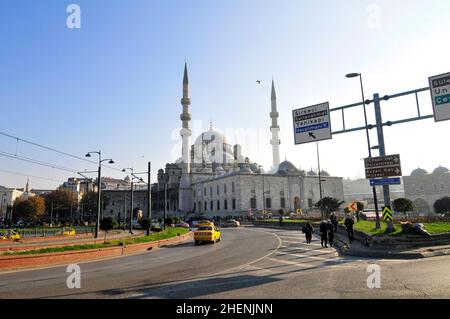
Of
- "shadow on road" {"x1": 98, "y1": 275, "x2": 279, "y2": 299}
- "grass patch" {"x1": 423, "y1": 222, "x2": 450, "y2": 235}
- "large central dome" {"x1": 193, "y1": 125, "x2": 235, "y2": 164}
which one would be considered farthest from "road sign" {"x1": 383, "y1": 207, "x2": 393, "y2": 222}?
"large central dome" {"x1": 193, "y1": 125, "x2": 235, "y2": 164}

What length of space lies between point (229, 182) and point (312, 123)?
216 ft

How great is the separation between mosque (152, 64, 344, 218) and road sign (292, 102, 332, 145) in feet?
172

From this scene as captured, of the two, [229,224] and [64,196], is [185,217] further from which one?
[229,224]

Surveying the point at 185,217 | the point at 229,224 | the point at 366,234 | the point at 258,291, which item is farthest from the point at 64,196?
the point at 258,291

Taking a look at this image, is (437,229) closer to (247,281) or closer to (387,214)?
(387,214)

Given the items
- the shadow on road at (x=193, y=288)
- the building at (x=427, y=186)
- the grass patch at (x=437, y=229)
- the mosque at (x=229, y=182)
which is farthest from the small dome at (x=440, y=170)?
the shadow on road at (x=193, y=288)

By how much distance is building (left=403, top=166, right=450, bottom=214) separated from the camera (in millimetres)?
89000

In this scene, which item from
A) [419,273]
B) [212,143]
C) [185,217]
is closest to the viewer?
[419,273]

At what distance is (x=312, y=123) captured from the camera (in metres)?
17.7

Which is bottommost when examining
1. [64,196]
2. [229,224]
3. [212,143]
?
[229,224]

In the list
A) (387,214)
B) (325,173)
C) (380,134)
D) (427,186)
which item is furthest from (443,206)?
(427,186)
